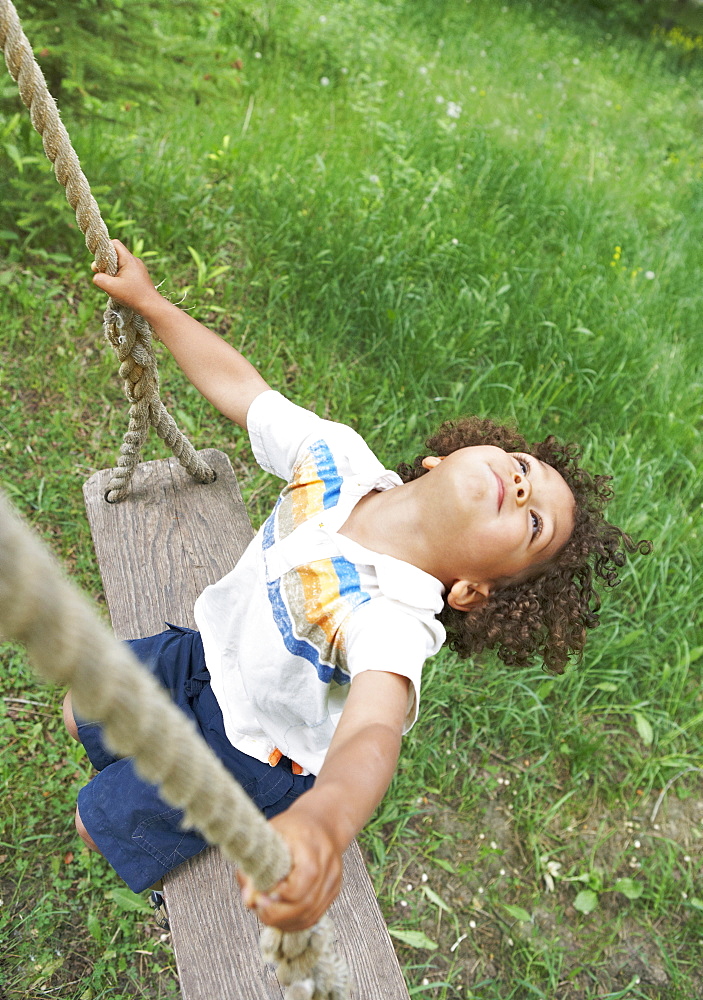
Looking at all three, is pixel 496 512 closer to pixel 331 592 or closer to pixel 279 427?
pixel 331 592

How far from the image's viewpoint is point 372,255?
338 cm

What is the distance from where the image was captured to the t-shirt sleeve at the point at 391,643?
1.28 meters

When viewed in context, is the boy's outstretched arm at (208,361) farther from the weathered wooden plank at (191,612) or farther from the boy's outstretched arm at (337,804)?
the boy's outstretched arm at (337,804)

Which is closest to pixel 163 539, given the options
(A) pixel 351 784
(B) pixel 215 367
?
(B) pixel 215 367

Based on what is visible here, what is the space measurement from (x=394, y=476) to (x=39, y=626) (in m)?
1.20

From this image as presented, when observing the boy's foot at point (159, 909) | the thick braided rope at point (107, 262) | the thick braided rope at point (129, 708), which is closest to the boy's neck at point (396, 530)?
the thick braided rope at point (107, 262)

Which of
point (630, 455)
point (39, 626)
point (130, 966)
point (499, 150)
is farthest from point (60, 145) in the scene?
point (499, 150)

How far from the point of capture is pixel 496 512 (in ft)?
5.10

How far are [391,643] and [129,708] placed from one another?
71cm

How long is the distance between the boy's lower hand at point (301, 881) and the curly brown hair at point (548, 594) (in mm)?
803

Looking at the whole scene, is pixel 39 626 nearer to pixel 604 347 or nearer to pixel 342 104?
pixel 604 347

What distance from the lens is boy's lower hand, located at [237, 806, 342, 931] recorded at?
88 centimetres

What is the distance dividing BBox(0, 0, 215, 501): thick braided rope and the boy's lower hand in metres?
1.11

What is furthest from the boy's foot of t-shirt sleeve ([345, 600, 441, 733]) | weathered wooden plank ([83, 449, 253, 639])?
t-shirt sleeve ([345, 600, 441, 733])
